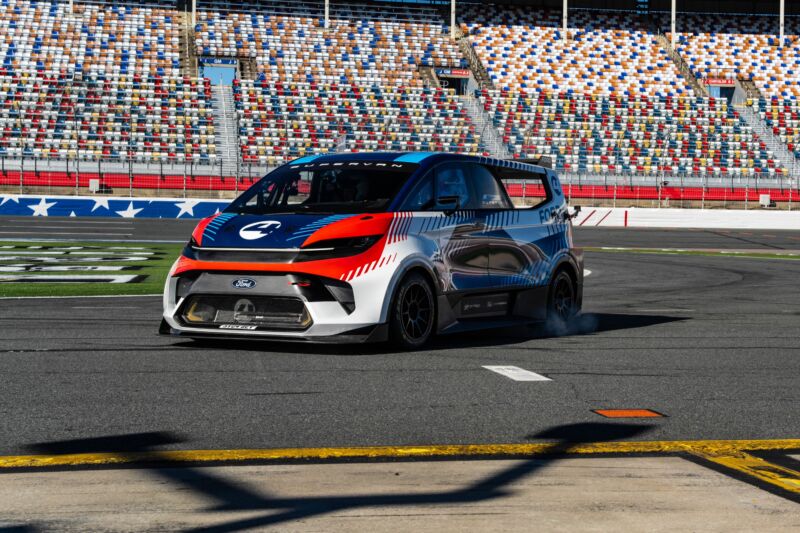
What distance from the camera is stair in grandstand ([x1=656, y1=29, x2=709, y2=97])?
54.5 m

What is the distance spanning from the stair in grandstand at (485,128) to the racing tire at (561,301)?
33960 millimetres

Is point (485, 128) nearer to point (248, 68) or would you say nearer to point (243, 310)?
point (248, 68)

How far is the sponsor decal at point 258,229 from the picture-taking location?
8977 mm

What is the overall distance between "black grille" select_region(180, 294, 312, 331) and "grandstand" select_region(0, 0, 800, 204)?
33072mm

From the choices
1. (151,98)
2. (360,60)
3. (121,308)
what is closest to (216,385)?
Result: (121,308)

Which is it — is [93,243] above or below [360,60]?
below

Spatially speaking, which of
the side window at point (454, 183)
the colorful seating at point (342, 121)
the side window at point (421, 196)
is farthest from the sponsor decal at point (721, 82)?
the side window at point (421, 196)

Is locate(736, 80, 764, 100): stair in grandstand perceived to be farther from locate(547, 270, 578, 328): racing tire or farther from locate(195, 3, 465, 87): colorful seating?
locate(547, 270, 578, 328): racing tire

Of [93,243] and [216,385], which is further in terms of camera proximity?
[93,243]

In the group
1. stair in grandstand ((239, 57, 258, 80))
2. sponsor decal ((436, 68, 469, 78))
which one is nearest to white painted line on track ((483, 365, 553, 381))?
stair in grandstand ((239, 57, 258, 80))

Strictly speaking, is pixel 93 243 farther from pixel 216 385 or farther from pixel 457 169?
pixel 216 385

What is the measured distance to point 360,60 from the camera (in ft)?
172

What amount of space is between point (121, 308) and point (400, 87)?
38561 mm

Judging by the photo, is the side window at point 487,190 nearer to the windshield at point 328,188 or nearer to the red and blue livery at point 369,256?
the red and blue livery at point 369,256
